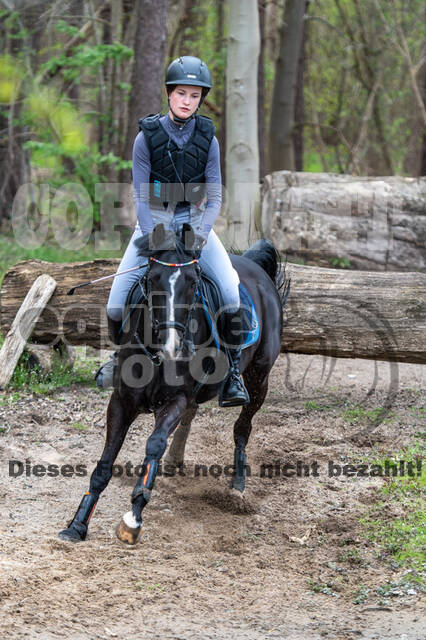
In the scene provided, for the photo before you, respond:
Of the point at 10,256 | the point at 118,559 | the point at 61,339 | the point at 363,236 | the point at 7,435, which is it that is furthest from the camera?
the point at 10,256

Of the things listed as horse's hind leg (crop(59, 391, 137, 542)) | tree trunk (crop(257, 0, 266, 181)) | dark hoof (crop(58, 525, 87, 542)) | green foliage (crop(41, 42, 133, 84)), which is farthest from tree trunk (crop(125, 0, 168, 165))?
dark hoof (crop(58, 525, 87, 542))

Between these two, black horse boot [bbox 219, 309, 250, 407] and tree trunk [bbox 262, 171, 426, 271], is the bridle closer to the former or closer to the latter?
black horse boot [bbox 219, 309, 250, 407]

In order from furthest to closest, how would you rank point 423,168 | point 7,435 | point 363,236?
point 423,168
point 363,236
point 7,435

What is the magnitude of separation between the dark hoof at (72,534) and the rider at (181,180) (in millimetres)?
1031

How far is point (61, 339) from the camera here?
8.62 meters

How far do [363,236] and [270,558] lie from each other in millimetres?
8212

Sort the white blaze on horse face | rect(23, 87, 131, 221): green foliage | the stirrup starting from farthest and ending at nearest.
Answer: rect(23, 87, 131, 221): green foliage, the stirrup, the white blaze on horse face

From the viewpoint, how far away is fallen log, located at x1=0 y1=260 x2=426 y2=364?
26.7 ft

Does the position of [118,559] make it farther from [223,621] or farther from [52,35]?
[52,35]

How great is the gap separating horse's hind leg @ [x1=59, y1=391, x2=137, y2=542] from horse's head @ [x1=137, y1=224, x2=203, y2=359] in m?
0.59

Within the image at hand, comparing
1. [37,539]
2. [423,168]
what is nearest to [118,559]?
[37,539]

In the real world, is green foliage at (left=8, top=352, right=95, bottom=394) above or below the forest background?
below

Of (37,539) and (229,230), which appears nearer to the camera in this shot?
(37,539)

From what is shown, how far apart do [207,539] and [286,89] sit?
48.8 ft
